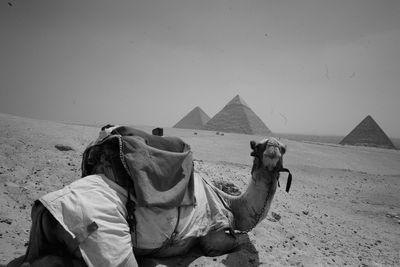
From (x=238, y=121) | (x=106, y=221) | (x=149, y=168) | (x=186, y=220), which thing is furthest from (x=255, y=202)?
(x=238, y=121)

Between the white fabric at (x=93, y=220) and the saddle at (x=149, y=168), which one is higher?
the saddle at (x=149, y=168)

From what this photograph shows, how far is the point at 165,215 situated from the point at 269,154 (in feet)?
3.97

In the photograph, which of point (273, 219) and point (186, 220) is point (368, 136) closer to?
point (273, 219)

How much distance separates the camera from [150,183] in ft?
7.50

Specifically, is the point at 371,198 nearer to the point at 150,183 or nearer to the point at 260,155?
the point at 260,155

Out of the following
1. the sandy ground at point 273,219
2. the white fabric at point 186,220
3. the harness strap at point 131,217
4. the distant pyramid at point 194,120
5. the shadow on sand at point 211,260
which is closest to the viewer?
the harness strap at point 131,217

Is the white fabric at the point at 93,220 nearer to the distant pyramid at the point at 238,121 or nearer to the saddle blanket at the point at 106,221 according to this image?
the saddle blanket at the point at 106,221

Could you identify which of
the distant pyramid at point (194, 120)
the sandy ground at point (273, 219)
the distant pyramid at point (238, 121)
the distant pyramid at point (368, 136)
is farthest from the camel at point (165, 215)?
the distant pyramid at point (194, 120)

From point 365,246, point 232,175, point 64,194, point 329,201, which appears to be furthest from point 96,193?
point 329,201

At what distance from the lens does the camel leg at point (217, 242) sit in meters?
2.83

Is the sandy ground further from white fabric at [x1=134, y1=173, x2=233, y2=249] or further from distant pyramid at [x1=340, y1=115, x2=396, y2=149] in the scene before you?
distant pyramid at [x1=340, y1=115, x2=396, y2=149]

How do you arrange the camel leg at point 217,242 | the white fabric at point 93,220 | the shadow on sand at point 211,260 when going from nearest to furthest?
the white fabric at point 93,220, the shadow on sand at point 211,260, the camel leg at point 217,242

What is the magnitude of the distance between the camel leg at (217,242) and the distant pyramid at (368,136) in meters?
56.1

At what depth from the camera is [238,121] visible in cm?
5084
